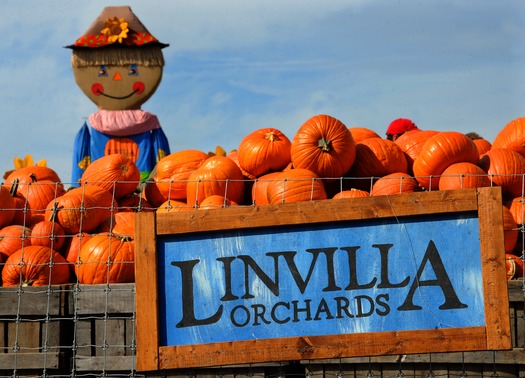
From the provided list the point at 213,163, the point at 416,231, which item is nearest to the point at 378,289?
the point at 416,231

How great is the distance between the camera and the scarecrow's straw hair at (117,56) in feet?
51.8

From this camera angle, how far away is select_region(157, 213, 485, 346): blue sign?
15.5ft

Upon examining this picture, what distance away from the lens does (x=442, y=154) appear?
739 cm

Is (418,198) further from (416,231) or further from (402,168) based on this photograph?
(402,168)

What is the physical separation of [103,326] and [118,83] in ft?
34.7

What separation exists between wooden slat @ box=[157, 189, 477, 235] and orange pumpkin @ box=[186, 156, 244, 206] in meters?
2.50

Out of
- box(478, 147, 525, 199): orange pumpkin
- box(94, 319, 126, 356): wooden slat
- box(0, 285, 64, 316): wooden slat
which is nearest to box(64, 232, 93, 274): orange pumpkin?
box(0, 285, 64, 316): wooden slat

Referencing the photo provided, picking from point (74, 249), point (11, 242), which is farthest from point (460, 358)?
point (11, 242)

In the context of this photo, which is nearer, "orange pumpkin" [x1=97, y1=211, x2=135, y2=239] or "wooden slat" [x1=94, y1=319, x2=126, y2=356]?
"wooden slat" [x1=94, y1=319, x2=126, y2=356]

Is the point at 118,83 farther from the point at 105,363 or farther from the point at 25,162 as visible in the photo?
the point at 105,363

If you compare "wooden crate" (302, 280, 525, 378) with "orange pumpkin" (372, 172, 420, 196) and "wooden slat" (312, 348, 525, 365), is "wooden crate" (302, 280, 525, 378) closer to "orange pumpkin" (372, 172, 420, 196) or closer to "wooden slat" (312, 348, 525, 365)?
"wooden slat" (312, 348, 525, 365)

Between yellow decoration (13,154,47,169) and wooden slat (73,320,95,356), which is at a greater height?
yellow decoration (13,154,47,169)

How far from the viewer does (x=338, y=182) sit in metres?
7.39

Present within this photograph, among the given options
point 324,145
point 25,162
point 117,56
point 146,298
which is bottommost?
point 146,298
